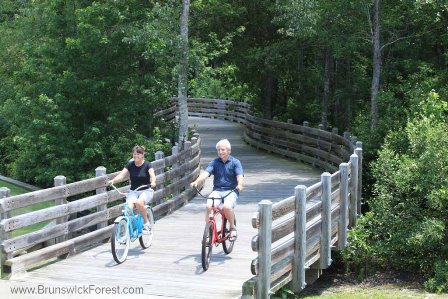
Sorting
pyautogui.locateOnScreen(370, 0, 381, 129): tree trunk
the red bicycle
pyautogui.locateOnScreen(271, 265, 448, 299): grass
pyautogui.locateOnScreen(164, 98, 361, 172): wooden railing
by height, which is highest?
pyautogui.locateOnScreen(370, 0, 381, 129): tree trunk

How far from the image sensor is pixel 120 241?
10656mm

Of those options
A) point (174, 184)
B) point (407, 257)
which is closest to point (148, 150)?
point (174, 184)

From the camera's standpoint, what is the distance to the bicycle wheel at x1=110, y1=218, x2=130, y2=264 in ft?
34.3

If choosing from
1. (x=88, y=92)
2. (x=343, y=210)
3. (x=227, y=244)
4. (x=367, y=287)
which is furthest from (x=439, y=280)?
(x=88, y=92)

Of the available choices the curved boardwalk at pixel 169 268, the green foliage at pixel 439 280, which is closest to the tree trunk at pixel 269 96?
the curved boardwalk at pixel 169 268

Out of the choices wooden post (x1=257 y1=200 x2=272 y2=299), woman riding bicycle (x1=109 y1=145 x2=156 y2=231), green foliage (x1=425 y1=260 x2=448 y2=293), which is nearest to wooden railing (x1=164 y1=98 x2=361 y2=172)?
green foliage (x1=425 y1=260 x2=448 y2=293)

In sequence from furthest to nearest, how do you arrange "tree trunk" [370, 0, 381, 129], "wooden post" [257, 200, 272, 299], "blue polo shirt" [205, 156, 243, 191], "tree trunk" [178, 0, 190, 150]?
"tree trunk" [178, 0, 190, 150]
"tree trunk" [370, 0, 381, 129]
"blue polo shirt" [205, 156, 243, 191]
"wooden post" [257, 200, 272, 299]

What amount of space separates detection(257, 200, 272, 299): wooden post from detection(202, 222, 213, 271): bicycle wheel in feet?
3.63

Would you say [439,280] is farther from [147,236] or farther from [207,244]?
[147,236]

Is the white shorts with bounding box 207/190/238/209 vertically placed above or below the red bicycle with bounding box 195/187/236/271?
above

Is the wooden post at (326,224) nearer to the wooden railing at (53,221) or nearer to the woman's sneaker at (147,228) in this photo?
the woman's sneaker at (147,228)

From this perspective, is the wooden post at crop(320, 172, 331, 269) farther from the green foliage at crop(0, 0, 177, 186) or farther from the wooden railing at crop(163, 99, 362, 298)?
the green foliage at crop(0, 0, 177, 186)

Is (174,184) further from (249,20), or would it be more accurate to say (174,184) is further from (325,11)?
(249,20)

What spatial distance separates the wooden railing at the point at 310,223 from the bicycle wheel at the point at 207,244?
0.96m
